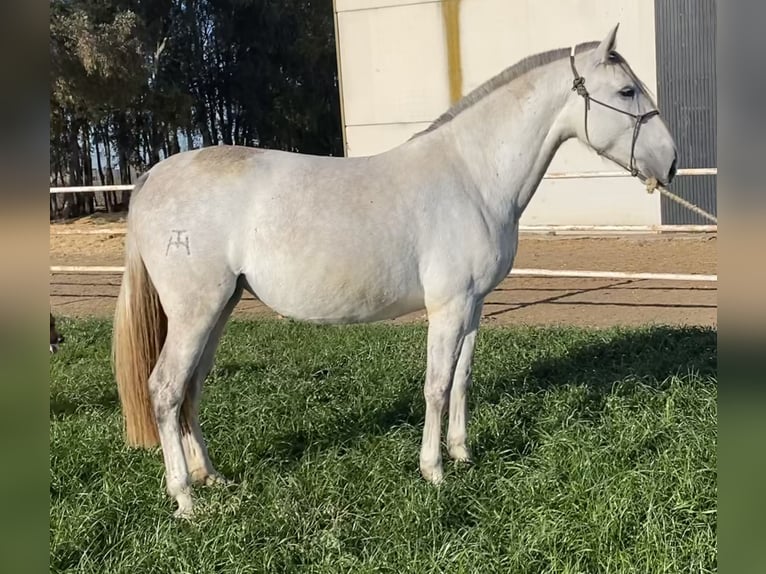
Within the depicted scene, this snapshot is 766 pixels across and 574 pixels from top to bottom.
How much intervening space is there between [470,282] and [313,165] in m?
0.88

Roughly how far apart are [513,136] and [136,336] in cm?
194

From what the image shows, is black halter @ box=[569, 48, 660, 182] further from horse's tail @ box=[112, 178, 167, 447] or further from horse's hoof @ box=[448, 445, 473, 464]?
horse's tail @ box=[112, 178, 167, 447]

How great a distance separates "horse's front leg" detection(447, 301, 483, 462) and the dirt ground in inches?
118

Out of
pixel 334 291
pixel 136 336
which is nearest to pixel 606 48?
pixel 334 291

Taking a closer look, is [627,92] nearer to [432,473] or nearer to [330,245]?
[330,245]

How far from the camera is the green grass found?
2434 millimetres

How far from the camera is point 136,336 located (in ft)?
9.95

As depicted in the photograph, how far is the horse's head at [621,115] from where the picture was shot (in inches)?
113

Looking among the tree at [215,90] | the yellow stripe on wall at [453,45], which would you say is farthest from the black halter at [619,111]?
the tree at [215,90]

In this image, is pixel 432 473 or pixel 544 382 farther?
pixel 544 382

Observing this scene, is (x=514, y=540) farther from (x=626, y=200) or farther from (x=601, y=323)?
(x=626, y=200)

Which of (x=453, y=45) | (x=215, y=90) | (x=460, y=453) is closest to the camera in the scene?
(x=460, y=453)

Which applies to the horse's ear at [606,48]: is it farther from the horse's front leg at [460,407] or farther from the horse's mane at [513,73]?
the horse's front leg at [460,407]

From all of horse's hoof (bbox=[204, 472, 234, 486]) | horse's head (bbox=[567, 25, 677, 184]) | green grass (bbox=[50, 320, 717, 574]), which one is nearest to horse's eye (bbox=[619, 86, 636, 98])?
horse's head (bbox=[567, 25, 677, 184])
